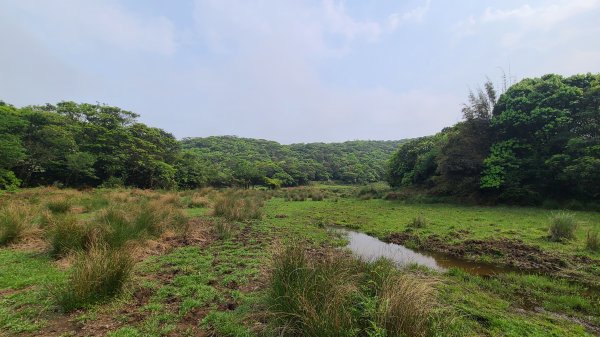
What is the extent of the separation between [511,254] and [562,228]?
10.5 feet

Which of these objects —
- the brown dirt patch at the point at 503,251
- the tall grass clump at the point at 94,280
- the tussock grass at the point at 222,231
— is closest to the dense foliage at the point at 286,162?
the tussock grass at the point at 222,231

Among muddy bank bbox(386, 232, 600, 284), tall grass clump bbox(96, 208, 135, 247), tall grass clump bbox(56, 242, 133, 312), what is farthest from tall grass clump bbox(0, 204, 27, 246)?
muddy bank bbox(386, 232, 600, 284)

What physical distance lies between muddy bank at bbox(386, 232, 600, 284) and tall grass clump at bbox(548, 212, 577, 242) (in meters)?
1.27

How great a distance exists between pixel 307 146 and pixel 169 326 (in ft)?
362

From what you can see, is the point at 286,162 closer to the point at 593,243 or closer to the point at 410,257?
the point at 410,257

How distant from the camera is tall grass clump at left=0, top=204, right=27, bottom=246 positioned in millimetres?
8320

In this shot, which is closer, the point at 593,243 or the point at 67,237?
the point at 67,237

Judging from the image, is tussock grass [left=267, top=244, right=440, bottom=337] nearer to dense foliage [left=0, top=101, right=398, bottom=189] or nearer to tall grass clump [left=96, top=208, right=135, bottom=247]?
tall grass clump [left=96, top=208, right=135, bottom=247]

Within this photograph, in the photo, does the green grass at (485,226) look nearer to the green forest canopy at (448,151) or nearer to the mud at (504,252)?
the mud at (504,252)

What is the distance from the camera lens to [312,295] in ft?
12.8

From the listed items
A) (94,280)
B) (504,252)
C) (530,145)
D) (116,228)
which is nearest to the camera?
(94,280)

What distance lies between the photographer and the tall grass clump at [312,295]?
331cm

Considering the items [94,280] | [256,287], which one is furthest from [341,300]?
[94,280]

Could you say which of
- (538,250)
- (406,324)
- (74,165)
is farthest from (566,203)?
(74,165)
